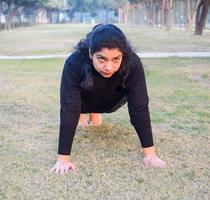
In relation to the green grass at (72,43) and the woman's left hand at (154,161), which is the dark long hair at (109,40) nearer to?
the woman's left hand at (154,161)

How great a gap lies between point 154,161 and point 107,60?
855 millimetres

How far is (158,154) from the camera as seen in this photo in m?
4.04

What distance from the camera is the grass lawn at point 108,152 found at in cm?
324

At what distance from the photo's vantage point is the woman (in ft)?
11.5

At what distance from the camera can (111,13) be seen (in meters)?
102

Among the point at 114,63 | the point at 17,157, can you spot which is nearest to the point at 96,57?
the point at 114,63

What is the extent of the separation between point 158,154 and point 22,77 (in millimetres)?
5657

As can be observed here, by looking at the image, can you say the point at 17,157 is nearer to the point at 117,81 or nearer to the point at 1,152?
the point at 1,152

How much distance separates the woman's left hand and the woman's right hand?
0.53 m

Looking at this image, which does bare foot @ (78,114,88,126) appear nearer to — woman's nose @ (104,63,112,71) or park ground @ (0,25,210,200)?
park ground @ (0,25,210,200)

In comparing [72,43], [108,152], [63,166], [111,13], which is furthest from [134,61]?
[111,13]

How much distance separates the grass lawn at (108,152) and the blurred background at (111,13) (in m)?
18.6

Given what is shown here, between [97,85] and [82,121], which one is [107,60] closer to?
[97,85]

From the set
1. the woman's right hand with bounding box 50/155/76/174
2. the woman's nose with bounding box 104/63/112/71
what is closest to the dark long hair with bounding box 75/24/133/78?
the woman's nose with bounding box 104/63/112/71
